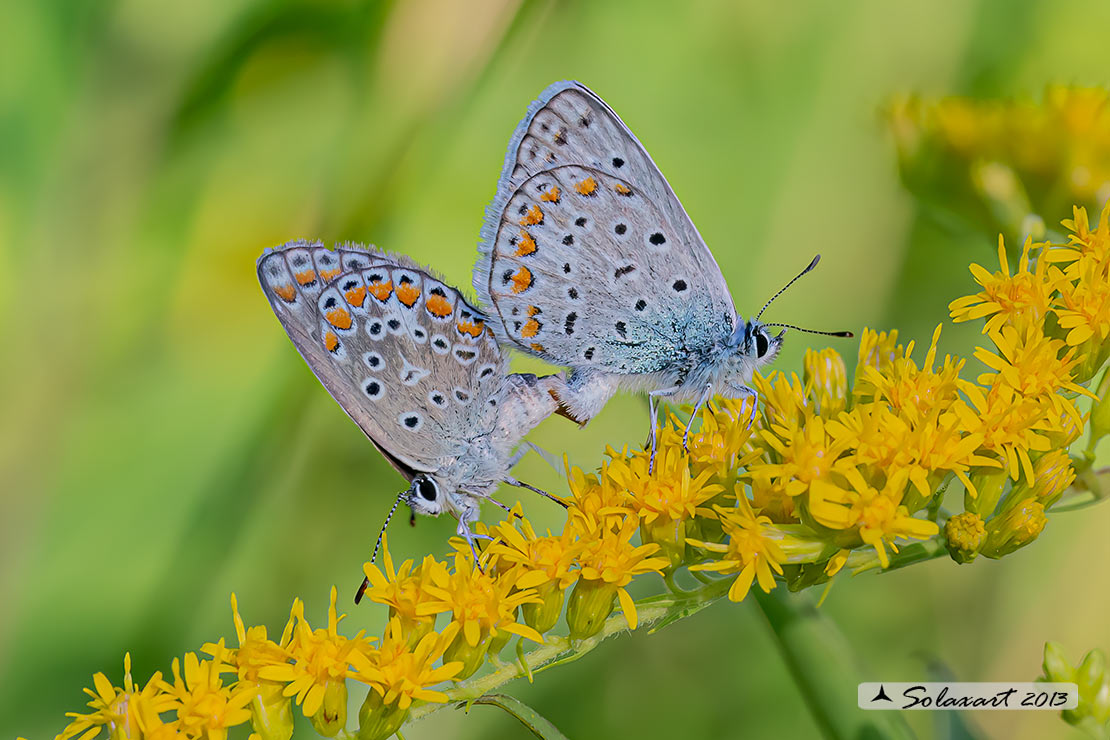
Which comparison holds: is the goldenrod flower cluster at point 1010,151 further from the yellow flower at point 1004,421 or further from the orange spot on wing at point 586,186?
the orange spot on wing at point 586,186

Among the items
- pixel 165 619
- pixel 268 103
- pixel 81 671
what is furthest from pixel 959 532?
pixel 268 103

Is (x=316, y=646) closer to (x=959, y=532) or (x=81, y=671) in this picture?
(x=959, y=532)

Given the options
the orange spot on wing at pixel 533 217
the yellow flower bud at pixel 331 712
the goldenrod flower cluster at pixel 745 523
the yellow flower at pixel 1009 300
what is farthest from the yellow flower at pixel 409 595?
the yellow flower at pixel 1009 300

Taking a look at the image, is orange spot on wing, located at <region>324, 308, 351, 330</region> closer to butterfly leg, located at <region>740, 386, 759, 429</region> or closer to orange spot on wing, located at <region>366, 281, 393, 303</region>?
orange spot on wing, located at <region>366, 281, 393, 303</region>

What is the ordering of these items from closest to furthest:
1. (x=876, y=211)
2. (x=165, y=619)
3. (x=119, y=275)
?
(x=165, y=619)
(x=119, y=275)
(x=876, y=211)

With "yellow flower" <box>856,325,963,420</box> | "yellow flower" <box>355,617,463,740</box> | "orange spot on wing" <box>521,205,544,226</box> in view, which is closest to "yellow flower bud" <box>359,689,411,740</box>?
"yellow flower" <box>355,617,463,740</box>

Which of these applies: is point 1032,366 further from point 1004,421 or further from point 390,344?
point 390,344

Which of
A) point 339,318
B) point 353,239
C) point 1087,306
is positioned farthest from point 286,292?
point 1087,306
